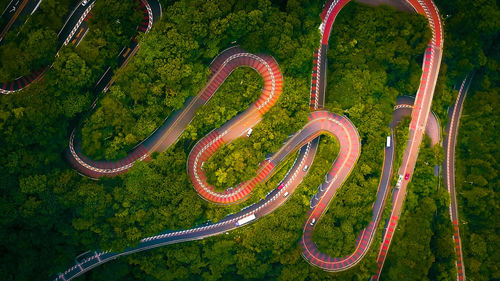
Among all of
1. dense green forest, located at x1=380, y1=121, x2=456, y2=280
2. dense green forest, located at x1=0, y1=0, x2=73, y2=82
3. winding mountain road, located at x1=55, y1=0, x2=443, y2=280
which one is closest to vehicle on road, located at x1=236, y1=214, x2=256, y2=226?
winding mountain road, located at x1=55, y1=0, x2=443, y2=280

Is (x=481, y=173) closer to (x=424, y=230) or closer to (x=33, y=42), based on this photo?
(x=424, y=230)

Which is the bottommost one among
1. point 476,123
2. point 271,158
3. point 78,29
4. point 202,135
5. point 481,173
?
point 202,135

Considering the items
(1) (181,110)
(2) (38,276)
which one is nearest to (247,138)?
(1) (181,110)

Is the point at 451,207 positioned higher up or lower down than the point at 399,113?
lower down

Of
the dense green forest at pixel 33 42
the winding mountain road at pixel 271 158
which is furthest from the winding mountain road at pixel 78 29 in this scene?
the winding mountain road at pixel 271 158

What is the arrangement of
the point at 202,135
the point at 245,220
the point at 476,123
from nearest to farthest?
the point at 202,135 → the point at 245,220 → the point at 476,123

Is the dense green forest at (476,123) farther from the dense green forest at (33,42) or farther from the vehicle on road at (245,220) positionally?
the dense green forest at (33,42)

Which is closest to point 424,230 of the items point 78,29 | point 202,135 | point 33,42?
point 202,135

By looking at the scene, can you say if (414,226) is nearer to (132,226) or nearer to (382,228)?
(382,228)
